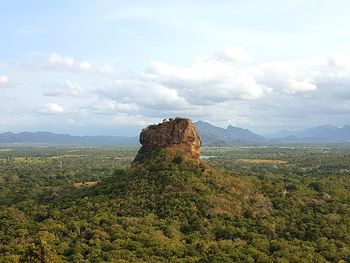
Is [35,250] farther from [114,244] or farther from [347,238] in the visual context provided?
[347,238]

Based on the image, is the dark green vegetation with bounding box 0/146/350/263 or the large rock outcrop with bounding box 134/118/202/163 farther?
the large rock outcrop with bounding box 134/118/202/163

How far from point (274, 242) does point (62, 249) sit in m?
24.6

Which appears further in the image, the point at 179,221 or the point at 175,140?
the point at 175,140

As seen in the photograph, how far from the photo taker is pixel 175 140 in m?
87.4

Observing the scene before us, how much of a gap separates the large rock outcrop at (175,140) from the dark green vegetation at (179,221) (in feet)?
11.5

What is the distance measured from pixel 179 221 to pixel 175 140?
21750 mm

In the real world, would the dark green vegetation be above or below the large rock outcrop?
below

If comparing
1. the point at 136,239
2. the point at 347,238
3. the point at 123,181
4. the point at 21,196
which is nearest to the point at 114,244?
the point at 136,239

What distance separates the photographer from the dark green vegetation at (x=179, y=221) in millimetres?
56438

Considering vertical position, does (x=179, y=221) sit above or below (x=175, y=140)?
below

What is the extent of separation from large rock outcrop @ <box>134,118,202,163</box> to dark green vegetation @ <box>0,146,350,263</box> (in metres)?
3.49

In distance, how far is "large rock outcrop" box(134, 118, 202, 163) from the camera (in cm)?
8688

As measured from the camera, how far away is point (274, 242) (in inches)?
2447

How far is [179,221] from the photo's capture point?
68.2 meters
